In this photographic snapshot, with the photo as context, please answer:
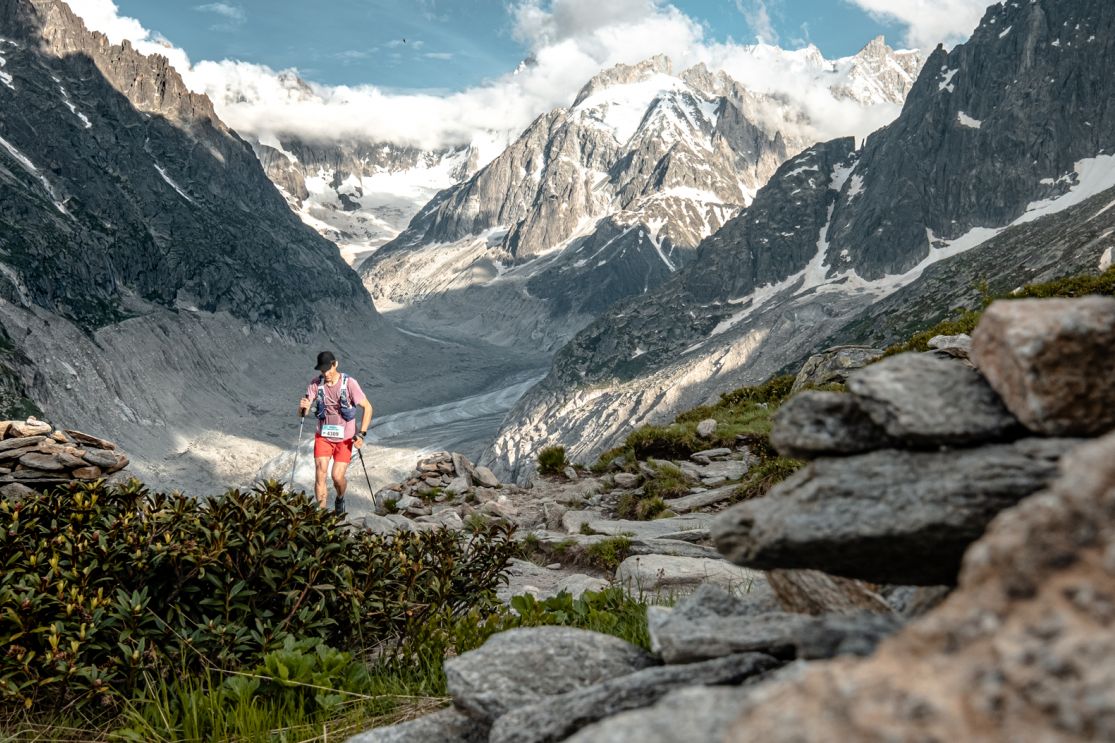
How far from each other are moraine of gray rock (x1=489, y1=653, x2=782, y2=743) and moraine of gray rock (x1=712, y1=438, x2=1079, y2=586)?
0.46 metres

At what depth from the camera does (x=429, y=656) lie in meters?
6.28

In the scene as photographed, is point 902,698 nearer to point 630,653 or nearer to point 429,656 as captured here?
point 630,653

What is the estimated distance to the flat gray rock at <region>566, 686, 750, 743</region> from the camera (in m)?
2.26

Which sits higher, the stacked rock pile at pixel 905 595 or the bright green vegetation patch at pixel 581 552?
the stacked rock pile at pixel 905 595

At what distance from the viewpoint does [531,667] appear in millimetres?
4051

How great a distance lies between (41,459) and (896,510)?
1139 centimetres

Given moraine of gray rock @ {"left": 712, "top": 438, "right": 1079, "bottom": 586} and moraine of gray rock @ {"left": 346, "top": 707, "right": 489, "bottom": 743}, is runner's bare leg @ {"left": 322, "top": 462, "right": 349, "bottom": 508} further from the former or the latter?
moraine of gray rock @ {"left": 712, "top": 438, "right": 1079, "bottom": 586}

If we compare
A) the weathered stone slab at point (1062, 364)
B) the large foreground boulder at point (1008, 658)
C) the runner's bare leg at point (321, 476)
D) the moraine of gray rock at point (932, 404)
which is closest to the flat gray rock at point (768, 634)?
the large foreground boulder at point (1008, 658)

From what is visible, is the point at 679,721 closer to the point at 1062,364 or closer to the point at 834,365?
the point at 1062,364

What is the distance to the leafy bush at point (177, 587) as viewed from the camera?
224 inches

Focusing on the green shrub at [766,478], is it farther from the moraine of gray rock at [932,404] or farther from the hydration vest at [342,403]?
the moraine of gray rock at [932,404]

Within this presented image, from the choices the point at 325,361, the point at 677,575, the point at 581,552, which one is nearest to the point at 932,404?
the point at 677,575

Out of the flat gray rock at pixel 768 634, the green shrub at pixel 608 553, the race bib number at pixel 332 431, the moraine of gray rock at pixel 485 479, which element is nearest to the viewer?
the flat gray rock at pixel 768 634

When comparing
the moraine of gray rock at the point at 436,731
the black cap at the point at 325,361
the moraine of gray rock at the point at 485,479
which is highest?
the black cap at the point at 325,361
